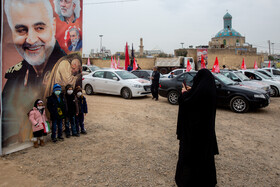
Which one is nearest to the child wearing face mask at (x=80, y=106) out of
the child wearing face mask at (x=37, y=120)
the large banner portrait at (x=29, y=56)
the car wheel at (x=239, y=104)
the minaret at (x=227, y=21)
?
the large banner portrait at (x=29, y=56)

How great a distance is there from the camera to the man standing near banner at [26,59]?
4.80 m

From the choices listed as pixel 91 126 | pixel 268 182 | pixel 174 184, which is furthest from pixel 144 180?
pixel 91 126

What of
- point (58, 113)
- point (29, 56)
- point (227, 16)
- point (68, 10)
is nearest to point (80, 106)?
point (58, 113)

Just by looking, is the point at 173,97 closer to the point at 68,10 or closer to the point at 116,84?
the point at 116,84

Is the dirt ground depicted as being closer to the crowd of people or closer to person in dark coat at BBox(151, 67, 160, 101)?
the crowd of people

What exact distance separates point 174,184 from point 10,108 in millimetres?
3677

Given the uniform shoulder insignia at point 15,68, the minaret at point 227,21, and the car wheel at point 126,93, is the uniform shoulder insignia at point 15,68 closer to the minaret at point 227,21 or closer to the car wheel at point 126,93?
the car wheel at point 126,93

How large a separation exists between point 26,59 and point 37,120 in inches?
55.6

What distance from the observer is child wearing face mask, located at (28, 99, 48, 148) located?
502 cm

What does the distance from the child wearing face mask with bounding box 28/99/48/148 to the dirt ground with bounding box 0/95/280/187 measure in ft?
0.91

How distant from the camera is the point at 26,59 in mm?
5180

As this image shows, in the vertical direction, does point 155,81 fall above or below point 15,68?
below

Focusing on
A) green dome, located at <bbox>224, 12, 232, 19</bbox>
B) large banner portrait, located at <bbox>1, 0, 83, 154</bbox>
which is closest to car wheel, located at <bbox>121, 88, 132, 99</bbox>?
large banner portrait, located at <bbox>1, 0, 83, 154</bbox>

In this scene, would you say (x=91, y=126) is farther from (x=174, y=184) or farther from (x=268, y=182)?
(x=268, y=182)
